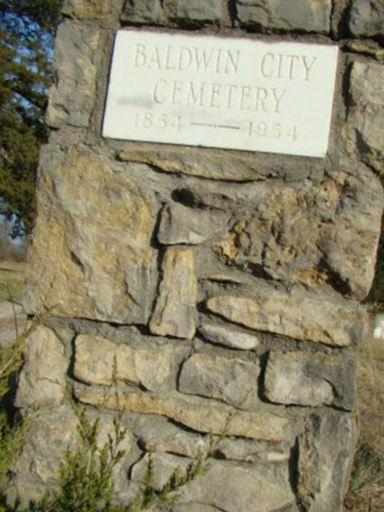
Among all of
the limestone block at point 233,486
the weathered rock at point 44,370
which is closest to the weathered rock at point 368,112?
the limestone block at point 233,486

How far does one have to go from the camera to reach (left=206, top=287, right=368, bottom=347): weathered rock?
92.7 inches

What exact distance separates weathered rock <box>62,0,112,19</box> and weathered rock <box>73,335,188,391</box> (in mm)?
1075

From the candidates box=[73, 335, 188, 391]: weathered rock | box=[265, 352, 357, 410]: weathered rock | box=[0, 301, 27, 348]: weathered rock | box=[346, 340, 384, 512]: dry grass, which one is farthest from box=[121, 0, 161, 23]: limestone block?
box=[0, 301, 27, 348]: weathered rock

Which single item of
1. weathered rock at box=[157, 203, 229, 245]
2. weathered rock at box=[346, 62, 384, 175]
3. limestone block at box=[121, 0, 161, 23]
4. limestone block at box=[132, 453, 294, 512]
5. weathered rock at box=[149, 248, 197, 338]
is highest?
limestone block at box=[121, 0, 161, 23]

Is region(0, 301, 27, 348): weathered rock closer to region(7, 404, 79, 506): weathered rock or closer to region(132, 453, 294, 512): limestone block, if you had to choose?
region(7, 404, 79, 506): weathered rock

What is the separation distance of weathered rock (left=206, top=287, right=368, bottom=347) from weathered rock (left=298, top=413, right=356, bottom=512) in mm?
260

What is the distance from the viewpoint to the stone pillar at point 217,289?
2357 mm

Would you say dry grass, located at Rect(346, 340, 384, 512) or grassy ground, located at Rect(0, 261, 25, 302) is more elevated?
grassy ground, located at Rect(0, 261, 25, 302)

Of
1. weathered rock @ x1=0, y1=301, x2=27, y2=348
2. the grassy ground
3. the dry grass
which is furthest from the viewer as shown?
weathered rock @ x1=0, y1=301, x2=27, y2=348

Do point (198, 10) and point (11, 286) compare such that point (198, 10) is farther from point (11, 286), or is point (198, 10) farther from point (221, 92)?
point (11, 286)

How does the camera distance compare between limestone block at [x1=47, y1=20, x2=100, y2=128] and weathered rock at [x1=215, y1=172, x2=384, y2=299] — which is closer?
weathered rock at [x1=215, y1=172, x2=384, y2=299]

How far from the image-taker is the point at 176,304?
2.40 metres

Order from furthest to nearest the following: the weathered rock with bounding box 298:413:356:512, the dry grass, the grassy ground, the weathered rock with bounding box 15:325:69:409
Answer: the dry grass → the grassy ground → the weathered rock with bounding box 15:325:69:409 → the weathered rock with bounding box 298:413:356:512

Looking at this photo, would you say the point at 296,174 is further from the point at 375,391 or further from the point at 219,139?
the point at 375,391
